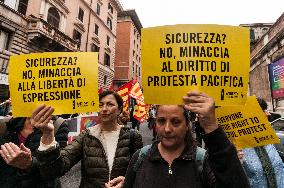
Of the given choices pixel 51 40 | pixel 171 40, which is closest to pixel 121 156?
pixel 171 40

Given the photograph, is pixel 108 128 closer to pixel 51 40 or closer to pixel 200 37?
pixel 200 37

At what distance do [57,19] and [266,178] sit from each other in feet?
69.3

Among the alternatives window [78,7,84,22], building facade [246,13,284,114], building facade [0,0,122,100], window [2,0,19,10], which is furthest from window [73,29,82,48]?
building facade [246,13,284,114]

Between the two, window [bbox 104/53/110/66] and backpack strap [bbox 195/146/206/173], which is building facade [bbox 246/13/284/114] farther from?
backpack strap [bbox 195/146/206/173]

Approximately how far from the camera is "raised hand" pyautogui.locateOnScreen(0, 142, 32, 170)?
1902 millimetres

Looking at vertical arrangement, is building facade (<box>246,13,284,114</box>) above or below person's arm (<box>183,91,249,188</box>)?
above

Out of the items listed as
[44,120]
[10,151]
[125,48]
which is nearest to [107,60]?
[125,48]

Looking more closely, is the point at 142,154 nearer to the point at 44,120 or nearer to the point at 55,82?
the point at 44,120

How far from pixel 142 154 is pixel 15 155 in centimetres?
89

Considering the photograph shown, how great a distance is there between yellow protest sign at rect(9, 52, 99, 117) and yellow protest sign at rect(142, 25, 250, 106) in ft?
1.59

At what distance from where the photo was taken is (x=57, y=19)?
827 inches

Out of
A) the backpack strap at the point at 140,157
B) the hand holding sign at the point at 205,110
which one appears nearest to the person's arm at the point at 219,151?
the hand holding sign at the point at 205,110

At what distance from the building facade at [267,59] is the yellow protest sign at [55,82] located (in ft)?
55.0

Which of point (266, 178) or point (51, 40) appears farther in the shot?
point (51, 40)
